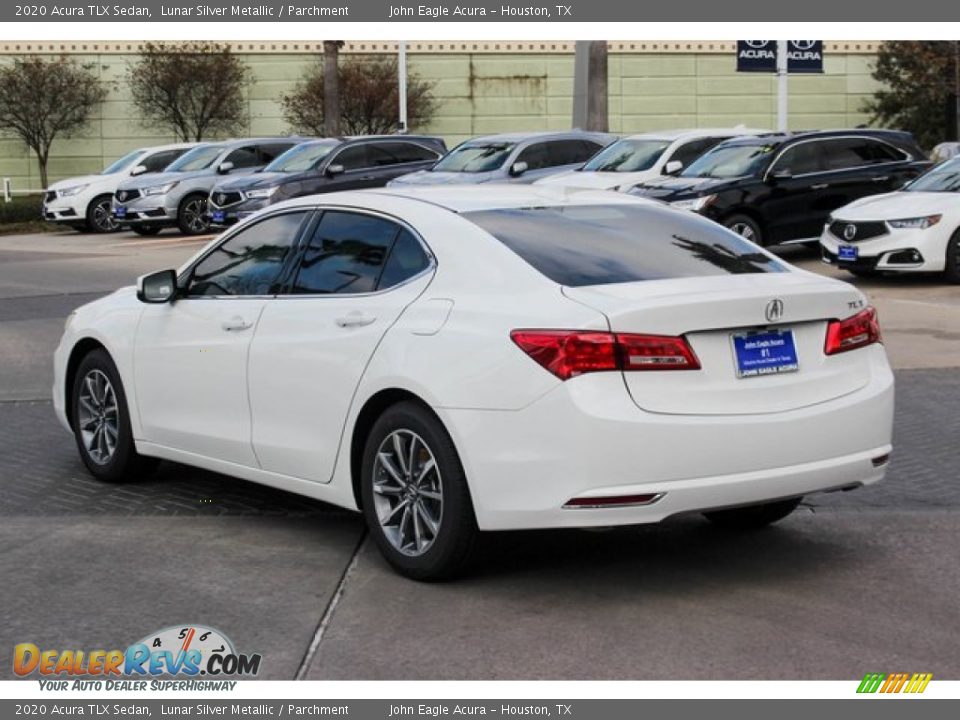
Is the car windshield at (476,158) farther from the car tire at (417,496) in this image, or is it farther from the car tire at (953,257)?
the car tire at (417,496)

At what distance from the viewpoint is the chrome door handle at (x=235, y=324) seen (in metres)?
7.26

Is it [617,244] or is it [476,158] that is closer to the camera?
[617,244]

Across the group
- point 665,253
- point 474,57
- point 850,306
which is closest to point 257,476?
point 665,253

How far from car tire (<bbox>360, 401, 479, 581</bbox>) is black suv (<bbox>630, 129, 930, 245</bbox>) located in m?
13.3

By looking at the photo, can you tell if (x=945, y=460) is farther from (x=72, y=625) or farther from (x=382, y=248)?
(x=72, y=625)

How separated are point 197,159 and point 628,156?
11.1m

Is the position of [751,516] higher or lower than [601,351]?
lower

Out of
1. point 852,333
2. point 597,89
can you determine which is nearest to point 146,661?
point 852,333

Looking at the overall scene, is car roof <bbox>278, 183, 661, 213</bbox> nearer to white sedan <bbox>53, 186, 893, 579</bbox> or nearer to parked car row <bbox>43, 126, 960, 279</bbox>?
white sedan <bbox>53, 186, 893, 579</bbox>

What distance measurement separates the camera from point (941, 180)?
18328 mm

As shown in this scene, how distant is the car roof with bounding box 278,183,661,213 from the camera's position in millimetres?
6906

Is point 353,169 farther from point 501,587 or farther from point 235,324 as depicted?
point 501,587

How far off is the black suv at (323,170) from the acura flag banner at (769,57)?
687 cm

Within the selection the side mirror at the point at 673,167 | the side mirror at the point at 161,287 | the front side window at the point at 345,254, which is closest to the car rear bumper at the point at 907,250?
the side mirror at the point at 673,167
